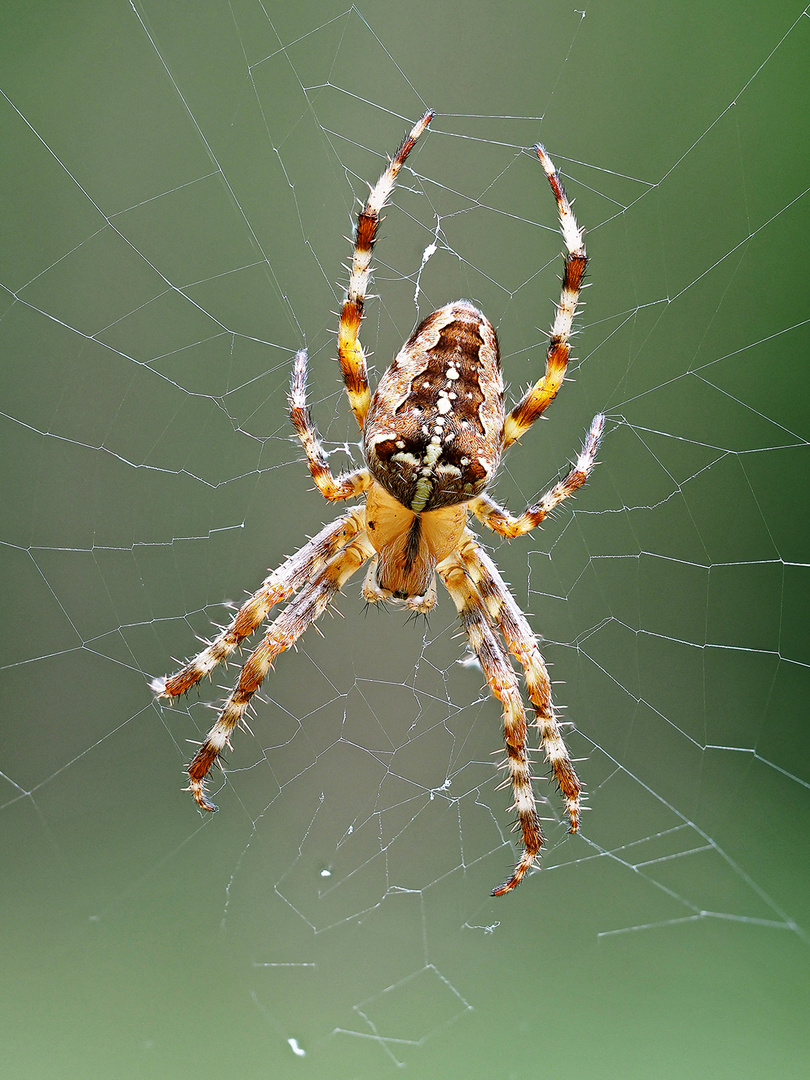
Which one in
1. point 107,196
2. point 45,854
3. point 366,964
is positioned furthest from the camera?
point 45,854

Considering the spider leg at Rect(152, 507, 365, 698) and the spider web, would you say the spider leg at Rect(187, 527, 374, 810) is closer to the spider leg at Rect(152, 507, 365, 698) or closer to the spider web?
the spider leg at Rect(152, 507, 365, 698)

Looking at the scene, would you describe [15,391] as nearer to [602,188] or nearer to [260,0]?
[260,0]

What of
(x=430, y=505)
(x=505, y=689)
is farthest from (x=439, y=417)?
(x=505, y=689)

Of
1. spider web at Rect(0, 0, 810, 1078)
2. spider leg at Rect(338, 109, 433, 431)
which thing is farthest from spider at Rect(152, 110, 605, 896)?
spider web at Rect(0, 0, 810, 1078)

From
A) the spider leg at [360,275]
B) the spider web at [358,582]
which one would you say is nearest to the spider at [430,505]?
the spider leg at [360,275]

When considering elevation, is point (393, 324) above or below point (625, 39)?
below

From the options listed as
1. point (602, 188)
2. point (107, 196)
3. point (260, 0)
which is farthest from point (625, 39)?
point (107, 196)

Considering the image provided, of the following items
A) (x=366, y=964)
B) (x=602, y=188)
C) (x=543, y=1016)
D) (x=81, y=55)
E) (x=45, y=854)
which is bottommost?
(x=543, y=1016)
